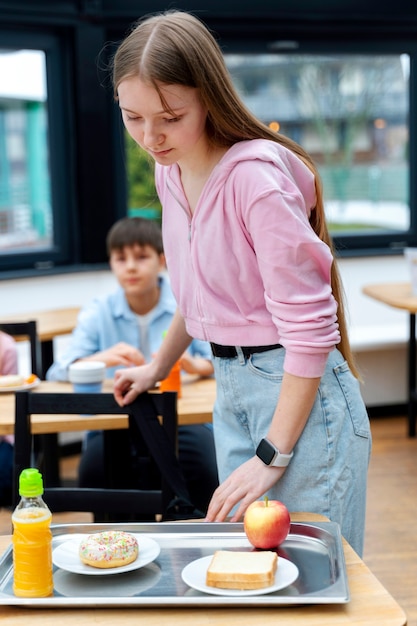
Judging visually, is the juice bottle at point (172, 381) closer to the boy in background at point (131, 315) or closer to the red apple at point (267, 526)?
the boy in background at point (131, 315)

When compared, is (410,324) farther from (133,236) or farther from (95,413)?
(95,413)

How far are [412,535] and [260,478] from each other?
7.26ft

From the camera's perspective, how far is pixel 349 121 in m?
5.46

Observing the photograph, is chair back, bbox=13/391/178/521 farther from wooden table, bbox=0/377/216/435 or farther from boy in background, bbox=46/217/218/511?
boy in background, bbox=46/217/218/511

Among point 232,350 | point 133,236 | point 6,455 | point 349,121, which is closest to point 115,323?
point 133,236

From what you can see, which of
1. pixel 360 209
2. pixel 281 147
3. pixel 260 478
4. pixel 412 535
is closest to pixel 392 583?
pixel 412 535

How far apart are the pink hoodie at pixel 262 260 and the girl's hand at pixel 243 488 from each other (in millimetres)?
157

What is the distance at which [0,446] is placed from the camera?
9.22 feet

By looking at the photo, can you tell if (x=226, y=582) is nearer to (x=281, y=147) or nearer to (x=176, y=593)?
A: (x=176, y=593)

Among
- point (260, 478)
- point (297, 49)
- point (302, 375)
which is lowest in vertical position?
point (260, 478)

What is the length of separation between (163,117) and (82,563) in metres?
0.61

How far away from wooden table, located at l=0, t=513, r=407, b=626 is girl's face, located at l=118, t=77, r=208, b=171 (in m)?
0.62

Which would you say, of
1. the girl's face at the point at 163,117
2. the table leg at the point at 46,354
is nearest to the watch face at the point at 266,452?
the girl's face at the point at 163,117

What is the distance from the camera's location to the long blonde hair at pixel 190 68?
125 centimetres
